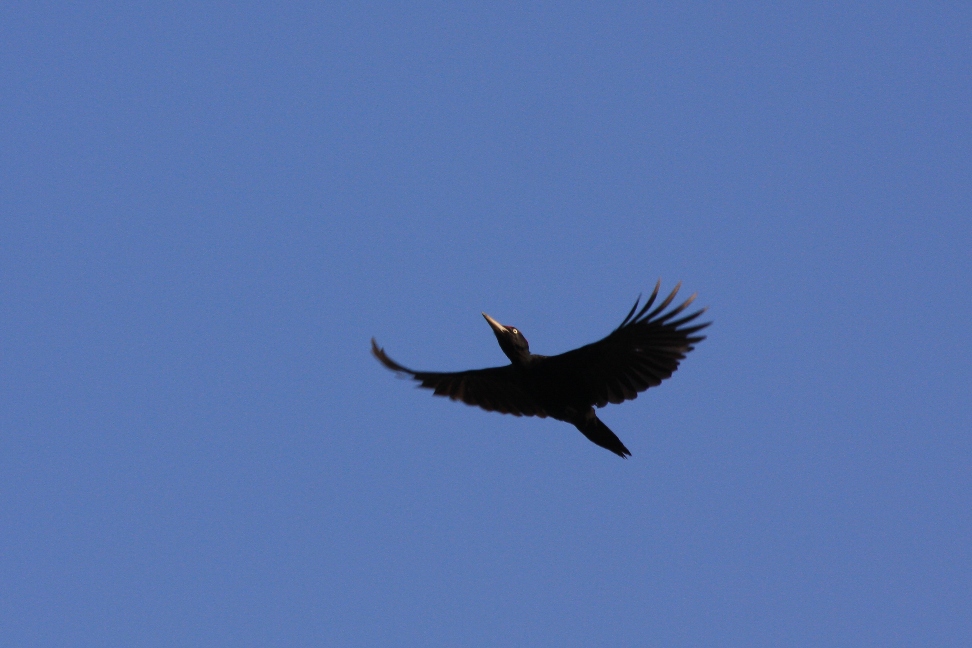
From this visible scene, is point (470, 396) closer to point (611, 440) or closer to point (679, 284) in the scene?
point (611, 440)

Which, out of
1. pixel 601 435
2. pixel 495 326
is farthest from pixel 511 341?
pixel 601 435

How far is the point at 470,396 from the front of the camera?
12.1 meters

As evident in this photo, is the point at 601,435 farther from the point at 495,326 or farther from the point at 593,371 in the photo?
the point at 495,326

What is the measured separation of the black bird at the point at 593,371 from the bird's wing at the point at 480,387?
10 millimetres

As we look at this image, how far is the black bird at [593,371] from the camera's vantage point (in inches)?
432

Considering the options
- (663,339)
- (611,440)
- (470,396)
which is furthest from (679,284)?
(470,396)

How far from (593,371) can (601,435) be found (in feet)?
2.03

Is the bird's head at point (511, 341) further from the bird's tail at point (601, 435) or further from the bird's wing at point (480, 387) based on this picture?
the bird's tail at point (601, 435)

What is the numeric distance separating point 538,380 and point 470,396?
90 centimetres

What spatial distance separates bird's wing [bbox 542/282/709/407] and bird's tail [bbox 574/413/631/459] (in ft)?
0.62

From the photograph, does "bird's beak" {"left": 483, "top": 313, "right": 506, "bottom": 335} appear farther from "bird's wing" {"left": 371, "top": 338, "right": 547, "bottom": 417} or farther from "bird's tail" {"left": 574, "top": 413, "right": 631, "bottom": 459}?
"bird's tail" {"left": 574, "top": 413, "right": 631, "bottom": 459}

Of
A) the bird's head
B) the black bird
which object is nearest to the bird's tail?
the black bird

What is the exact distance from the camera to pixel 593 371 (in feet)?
37.3

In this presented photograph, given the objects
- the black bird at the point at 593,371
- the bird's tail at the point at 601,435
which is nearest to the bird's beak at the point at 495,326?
the black bird at the point at 593,371
